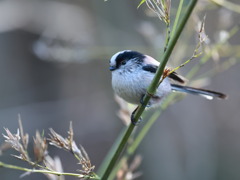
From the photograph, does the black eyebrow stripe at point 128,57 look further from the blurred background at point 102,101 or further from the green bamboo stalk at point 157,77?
the blurred background at point 102,101

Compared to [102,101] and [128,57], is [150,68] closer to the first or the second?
[128,57]

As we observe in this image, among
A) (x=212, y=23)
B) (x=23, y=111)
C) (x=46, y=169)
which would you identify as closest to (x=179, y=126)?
(x=212, y=23)

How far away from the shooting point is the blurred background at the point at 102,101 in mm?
5484

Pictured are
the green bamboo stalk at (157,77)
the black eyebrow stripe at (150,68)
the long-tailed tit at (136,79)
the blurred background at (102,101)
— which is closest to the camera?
the green bamboo stalk at (157,77)

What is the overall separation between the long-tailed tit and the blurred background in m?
2.38

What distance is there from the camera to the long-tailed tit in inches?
85.6

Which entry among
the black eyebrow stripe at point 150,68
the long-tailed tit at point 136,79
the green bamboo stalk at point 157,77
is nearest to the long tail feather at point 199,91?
the long-tailed tit at point 136,79

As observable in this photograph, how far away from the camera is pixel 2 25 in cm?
398

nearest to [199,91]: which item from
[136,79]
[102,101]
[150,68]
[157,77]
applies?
[150,68]

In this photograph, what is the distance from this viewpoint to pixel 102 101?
7305mm

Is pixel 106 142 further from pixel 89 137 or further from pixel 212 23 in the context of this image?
pixel 212 23

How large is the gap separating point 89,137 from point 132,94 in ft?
16.8

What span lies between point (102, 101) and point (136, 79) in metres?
5.12

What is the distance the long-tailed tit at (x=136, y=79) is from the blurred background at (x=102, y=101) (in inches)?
93.8
